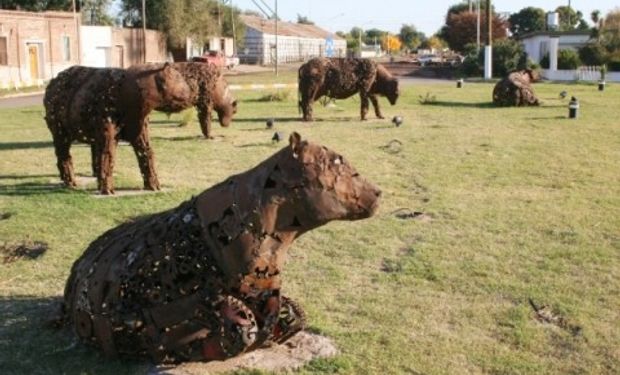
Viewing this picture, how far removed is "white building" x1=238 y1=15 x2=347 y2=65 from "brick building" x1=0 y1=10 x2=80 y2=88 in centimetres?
2525

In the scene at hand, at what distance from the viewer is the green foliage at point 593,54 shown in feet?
143

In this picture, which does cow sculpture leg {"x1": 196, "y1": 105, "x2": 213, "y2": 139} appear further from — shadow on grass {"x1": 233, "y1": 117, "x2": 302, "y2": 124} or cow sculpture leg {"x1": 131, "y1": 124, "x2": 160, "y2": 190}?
cow sculpture leg {"x1": 131, "y1": 124, "x2": 160, "y2": 190}

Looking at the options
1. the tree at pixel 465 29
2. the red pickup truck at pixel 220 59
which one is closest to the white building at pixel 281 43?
the red pickup truck at pixel 220 59

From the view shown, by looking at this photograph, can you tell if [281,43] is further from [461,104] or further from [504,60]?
[461,104]

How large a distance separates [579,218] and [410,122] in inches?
437

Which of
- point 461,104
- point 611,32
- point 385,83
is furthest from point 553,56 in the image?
point 385,83

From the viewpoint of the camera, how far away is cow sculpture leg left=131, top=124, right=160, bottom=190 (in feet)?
34.2

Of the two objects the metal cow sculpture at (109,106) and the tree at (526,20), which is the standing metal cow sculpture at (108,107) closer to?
the metal cow sculpture at (109,106)

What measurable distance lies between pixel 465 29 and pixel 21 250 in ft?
205

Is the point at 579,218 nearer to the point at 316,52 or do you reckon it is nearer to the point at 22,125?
the point at 22,125

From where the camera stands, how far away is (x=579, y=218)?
9.25 meters

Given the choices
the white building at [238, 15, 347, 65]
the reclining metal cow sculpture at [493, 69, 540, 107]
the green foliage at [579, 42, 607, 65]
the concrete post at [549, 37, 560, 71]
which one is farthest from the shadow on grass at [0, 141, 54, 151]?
the white building at [238, 15, 347, 65]

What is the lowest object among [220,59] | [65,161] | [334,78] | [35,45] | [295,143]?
[65,161]

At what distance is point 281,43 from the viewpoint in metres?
77.0
